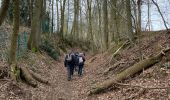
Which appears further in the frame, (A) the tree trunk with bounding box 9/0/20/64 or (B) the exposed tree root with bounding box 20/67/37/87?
(B) the exposed tree root with bounding box 20/67/37/87

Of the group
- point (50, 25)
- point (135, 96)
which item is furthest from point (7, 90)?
point (50, 25)

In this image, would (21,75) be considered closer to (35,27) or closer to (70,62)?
(70,62)

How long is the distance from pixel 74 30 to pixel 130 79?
127 feet

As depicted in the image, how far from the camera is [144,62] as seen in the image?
44.2 feet

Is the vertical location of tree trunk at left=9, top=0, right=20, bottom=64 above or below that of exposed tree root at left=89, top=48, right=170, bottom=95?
above

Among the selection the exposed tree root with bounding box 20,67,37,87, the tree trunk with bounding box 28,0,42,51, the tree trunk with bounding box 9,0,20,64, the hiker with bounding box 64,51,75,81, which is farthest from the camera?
the tree trunk with bounding box 28,0,42,51

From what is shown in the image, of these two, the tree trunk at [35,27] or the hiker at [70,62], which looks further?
the tree trunk at [35,27]

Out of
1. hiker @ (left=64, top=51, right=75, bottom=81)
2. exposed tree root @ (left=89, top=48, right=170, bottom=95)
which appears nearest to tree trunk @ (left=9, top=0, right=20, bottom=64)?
exposed tree root @ (left=89, top=48, right=170, bottom=95)

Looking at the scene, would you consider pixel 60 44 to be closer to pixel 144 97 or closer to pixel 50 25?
pixel 50 25

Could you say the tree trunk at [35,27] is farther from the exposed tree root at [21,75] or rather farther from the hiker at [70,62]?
the exposed tree root at [21,75]

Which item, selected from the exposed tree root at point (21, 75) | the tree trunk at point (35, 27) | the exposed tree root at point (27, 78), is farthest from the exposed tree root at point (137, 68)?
the tree trunk at point (35, 27)

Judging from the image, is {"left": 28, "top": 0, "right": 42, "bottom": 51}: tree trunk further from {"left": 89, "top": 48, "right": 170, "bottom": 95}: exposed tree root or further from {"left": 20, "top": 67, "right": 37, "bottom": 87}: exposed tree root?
{"left": 89, "top": 48, "right": 170, "bottom": 95}: exposed tree root

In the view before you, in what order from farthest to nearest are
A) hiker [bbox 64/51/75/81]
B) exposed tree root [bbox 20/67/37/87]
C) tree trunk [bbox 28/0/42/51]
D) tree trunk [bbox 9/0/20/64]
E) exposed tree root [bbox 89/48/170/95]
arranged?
tree trunk [bbox 28/0/42/51] < hiker [bbox 64/51/75/81] < exposed tree root [bbox 20/67/37/87] < exposed tree root [bbox 89/48/170/95] < tree trunk [bbox 9/0/20/64]

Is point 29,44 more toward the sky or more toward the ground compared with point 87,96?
more toward the sky
